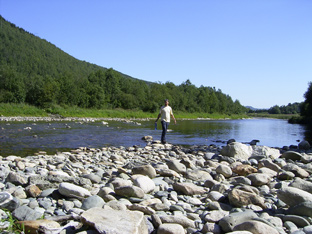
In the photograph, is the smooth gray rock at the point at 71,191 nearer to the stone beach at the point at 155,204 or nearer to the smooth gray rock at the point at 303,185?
the stone beach at the point at 155,204

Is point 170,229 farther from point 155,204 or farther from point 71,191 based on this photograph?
point 71,191

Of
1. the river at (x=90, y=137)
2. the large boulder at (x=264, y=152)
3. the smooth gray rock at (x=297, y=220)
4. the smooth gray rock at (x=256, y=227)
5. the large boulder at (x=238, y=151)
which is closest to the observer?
the smooth gray rock at (x=256, y=227)

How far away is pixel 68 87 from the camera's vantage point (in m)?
69.3

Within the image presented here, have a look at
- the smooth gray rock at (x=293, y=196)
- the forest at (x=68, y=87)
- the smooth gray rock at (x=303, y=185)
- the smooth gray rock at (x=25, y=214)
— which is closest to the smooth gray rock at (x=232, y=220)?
the smooth gray rock at (x=293, y=196)

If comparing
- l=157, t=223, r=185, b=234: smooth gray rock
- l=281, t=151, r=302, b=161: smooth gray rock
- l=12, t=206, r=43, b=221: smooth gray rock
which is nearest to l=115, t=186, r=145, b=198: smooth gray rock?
l=157, t=223, r=185, b=234: smooth gray rock

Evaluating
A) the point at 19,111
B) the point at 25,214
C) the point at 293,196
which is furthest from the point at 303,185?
the point at 19,111

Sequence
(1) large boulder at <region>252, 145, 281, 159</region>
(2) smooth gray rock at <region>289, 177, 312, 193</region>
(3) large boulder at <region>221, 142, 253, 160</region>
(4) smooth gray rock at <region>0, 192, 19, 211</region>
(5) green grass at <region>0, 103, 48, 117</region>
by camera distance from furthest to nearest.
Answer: (5) green grass at <region>0, 103, 48, 117</region>
(1) large boulder at <region>252, 145, 281, 159</region>
(3) large boulder at <region>221, 142, 253, 160</region>
(2) smooth gray rock at <region>289, 177, 312, 193</region>
(4) smooth gray rock at <region>0, 192, 19, 211</region>

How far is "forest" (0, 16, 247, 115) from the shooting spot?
202 feet

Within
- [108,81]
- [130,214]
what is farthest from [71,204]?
[108,81]

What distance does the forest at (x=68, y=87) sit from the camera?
61.5m

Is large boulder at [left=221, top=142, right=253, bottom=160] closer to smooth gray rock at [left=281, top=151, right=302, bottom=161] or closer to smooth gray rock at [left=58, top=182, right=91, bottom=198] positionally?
smooth gray rock at [left=281, top=151, right=302, bottom=161]

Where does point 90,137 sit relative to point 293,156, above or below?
below

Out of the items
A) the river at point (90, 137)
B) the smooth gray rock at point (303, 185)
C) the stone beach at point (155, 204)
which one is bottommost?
the river at point (90, 137)

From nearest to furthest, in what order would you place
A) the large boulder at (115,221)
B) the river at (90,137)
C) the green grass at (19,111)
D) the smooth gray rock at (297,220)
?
1. the large boulder at (115,221)
2. the smooth gray rock at (297,220)
3. the river at (90,137)
4. the green grass at (19,111)
